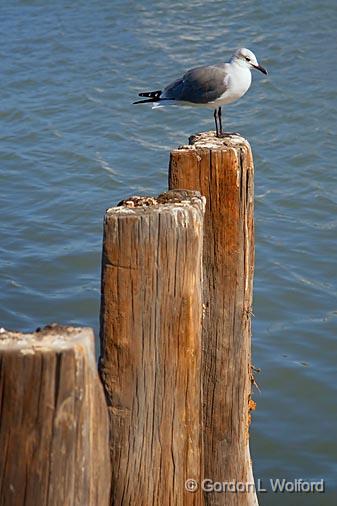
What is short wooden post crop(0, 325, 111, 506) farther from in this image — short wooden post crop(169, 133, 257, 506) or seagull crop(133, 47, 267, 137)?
seagull crop(133, 47, 267, 137)

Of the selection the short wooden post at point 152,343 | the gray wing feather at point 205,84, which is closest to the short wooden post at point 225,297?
the short wooden post at point 152,343

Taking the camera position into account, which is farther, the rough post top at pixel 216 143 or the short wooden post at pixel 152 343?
the rough post top at pixel 216 143

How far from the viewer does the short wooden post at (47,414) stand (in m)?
2.54

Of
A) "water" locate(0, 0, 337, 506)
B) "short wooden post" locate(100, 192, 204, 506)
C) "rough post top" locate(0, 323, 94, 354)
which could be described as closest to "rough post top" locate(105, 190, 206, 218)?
"short wooden post" locate(100, 192, 204, 506)

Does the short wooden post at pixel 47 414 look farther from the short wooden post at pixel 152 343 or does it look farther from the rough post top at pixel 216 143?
the rough post top at pixel 216 143

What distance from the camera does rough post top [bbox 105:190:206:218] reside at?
3120 mm

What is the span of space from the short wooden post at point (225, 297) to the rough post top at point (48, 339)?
119 cm

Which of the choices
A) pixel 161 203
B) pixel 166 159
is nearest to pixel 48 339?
pixel 161 203

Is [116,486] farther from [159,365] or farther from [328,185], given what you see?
[328,185]

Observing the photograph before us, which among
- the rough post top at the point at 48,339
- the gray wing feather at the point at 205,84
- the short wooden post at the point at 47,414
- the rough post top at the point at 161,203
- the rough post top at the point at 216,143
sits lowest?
the short wooden post at the point at 47,414

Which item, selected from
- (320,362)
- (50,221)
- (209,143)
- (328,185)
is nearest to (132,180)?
(50,221)

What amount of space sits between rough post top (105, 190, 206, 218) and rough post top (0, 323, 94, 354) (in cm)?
57

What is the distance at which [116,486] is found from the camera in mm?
3238

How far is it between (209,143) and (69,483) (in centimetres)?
155
